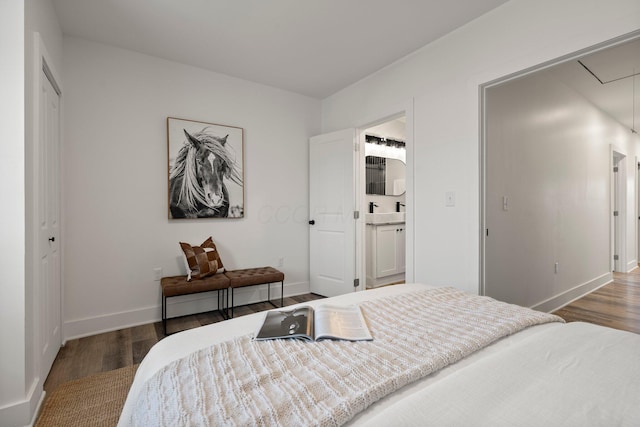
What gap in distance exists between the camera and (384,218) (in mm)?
4465

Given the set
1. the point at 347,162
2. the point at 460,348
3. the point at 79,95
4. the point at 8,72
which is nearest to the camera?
the point at 460,348

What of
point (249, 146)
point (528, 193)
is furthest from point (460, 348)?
point (249, 146)

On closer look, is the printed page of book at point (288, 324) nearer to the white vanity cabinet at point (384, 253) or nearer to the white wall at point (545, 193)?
the white wall at point (545, 193)

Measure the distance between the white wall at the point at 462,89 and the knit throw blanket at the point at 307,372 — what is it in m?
1.27

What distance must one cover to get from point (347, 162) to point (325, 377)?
2.94 m

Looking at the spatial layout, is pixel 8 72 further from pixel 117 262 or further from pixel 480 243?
pixel 480 243

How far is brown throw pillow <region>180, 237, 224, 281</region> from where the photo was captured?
296 centimetres

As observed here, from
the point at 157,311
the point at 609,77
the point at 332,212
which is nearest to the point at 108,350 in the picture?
the point at 157,311

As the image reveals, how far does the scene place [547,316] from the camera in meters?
1.38

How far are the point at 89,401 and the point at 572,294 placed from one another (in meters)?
4.61

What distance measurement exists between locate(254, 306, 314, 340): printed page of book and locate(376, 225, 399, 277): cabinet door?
10.1 feet

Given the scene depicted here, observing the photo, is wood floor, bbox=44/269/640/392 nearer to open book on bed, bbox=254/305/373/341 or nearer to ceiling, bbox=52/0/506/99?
open book on bed, bbox=254/305/373/341

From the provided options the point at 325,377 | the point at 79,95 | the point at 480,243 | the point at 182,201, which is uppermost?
the point at 79,95

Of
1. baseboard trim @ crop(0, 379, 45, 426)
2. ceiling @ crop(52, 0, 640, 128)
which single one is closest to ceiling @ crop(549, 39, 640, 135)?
ceiling @ crop(52, 0, 640, 128)
